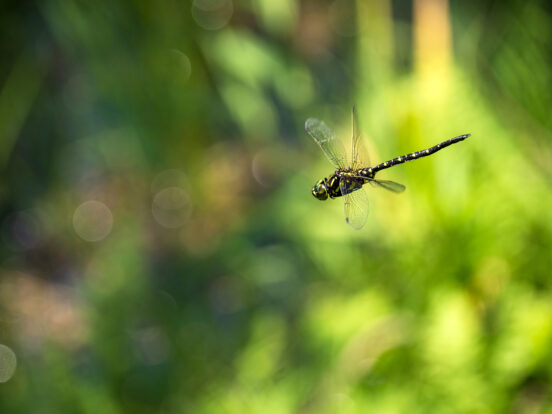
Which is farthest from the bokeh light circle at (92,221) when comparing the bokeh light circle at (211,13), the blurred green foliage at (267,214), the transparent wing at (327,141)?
the transparent wing at (327,141)

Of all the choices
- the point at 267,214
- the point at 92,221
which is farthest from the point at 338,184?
the point at 92,221

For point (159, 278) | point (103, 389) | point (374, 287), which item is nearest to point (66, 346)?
point (159, 278)

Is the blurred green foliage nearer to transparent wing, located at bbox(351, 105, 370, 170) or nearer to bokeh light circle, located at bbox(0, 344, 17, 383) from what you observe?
bokeh light circle, located at bbox(0, 344, 17, 383)

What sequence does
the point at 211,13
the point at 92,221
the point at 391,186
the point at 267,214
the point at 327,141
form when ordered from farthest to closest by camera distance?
the point at 92,221
the point at 211,13
the point at 267,214
the point at 327,141
the point at 391,186

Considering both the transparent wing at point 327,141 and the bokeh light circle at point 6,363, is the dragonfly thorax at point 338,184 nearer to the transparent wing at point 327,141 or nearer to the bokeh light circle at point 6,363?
the transparent wing at point 327,141

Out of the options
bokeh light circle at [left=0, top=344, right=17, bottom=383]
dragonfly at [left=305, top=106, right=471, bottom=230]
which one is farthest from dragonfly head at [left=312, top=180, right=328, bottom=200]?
bokeh light circle at [left=0, top=344, right=17, bottom=383]

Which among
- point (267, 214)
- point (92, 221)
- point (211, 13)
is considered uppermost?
point (211, 13)

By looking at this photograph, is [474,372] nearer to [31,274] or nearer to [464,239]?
[464,239]

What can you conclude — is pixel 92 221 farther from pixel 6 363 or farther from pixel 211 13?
pixel 211 13
